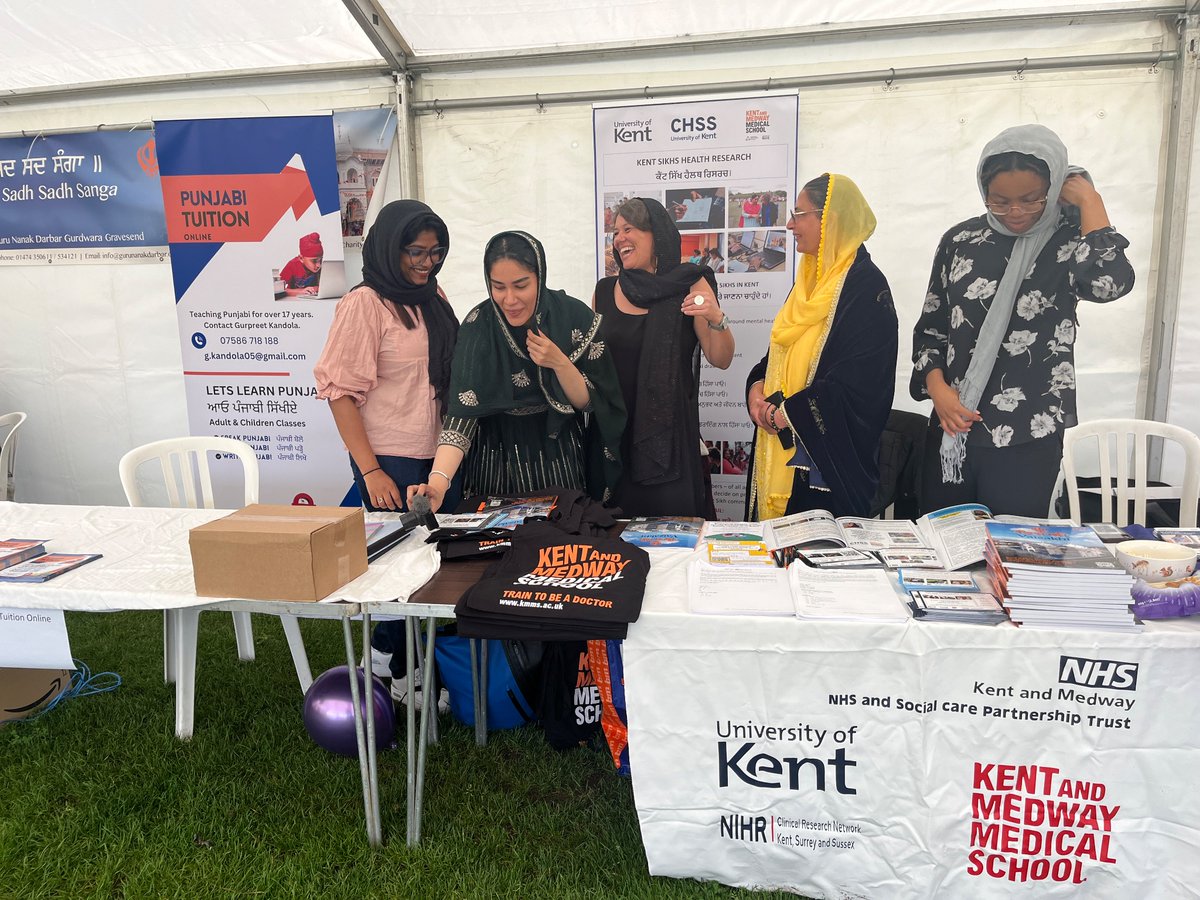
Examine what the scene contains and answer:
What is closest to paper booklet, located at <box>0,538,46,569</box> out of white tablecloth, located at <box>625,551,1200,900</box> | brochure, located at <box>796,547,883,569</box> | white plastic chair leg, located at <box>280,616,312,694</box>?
white plastic chair leg, located at <box>280,616,312,694</box>

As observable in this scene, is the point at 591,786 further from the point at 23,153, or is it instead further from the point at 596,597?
the point at 23,153

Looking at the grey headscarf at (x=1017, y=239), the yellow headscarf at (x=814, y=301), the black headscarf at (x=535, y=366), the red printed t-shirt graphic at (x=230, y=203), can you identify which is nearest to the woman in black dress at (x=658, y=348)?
the black headscarf at (x=535, y=366)

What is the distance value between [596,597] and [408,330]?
1438 millimetres

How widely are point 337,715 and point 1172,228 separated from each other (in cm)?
315

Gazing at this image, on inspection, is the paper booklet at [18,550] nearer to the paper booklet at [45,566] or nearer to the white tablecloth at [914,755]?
the paper booklet at [45,566]

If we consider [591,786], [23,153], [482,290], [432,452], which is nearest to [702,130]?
[482,290]

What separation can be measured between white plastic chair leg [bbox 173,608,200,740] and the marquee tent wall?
1673 mm

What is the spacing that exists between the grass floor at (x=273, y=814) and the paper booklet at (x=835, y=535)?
0.74 meters

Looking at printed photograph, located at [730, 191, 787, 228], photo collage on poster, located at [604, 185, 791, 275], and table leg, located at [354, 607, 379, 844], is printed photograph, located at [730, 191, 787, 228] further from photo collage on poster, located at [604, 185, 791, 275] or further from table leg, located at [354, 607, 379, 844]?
table leg, located at [354, 607, 379, 844]

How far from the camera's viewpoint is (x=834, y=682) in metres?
1.43

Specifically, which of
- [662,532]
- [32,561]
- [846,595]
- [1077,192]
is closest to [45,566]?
[32,561]

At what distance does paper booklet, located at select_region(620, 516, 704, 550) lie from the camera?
1.85m

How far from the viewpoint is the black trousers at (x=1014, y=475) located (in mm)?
2527

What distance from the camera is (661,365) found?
2568 millimetres
